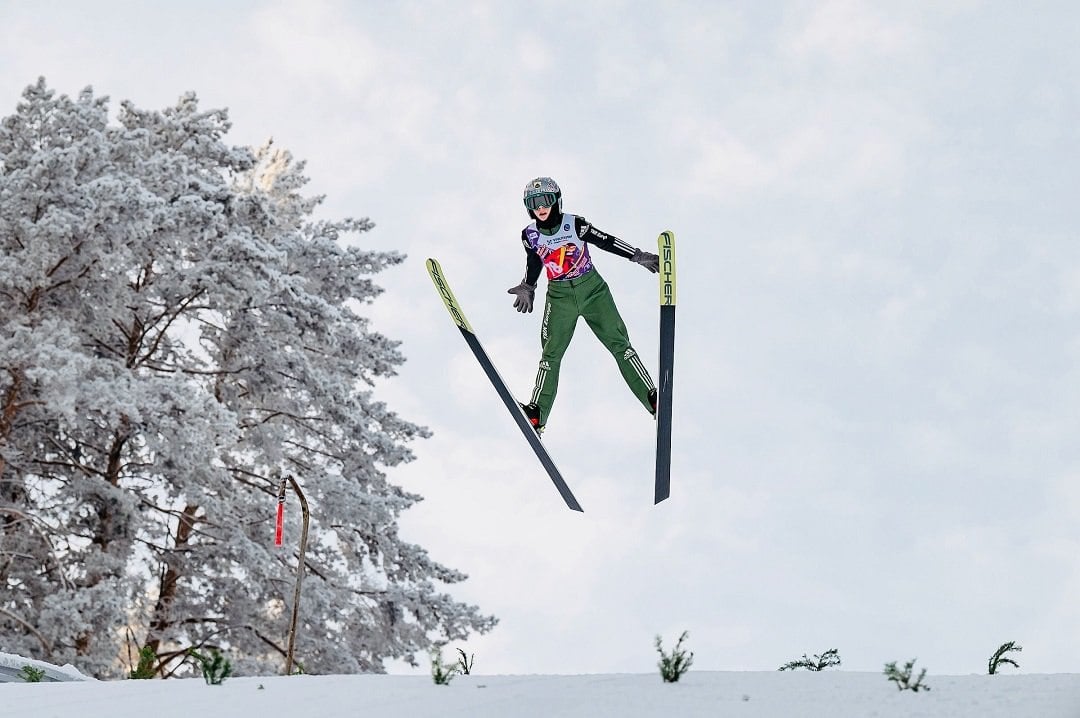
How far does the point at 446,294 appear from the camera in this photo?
992 centimetres

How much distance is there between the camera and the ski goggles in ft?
29.1

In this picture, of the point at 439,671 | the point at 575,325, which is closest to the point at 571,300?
the point at 575,325

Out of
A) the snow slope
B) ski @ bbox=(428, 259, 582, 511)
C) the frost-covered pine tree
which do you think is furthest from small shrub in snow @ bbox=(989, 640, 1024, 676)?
the frost-covered pine tree

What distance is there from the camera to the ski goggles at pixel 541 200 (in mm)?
8859

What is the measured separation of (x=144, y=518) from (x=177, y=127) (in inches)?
245

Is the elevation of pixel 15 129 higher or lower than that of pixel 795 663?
higher

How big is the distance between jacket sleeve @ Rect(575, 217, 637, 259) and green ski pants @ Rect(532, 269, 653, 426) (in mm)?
239

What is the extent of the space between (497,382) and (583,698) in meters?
4.01

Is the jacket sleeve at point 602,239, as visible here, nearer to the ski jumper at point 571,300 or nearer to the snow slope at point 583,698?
the ski jumper at point 571,300

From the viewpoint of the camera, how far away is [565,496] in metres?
9.48

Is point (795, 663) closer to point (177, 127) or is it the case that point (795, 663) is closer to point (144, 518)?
point (144, 518)

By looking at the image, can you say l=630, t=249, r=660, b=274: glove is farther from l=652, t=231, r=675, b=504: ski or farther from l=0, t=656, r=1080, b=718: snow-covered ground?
l=0, t=656, r=1080, b=718: snow-covered ground

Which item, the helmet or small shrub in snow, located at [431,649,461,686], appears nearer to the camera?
small shrub in snow, located at [431,649,461,686]

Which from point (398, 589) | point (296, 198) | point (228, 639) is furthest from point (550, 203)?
point (296, 198)
